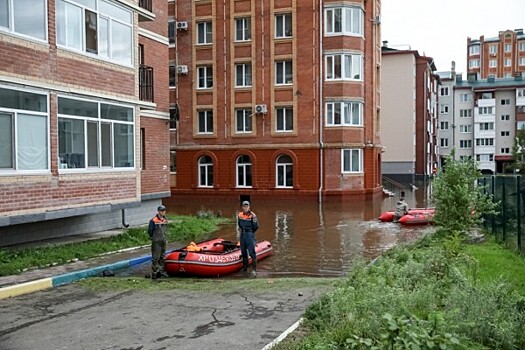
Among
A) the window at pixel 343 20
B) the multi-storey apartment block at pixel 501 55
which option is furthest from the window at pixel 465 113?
the window at pixel 343 20

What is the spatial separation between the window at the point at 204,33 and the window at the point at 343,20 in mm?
7951

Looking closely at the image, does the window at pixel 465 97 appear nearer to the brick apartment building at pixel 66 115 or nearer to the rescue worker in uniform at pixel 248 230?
the brick apartment building at pixel 66 115

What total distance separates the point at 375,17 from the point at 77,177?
96.3ft

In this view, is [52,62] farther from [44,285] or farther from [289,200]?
[289,200]

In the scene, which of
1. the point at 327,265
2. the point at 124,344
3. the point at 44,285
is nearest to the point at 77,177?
the point at 44,285

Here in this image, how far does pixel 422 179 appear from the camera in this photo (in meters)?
54.8

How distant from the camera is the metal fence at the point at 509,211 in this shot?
14.2 metres

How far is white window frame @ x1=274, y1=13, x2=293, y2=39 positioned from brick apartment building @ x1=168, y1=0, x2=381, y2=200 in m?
0.06

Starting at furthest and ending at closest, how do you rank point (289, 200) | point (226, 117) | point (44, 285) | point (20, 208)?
point (226, 117) → point (289, 200) → point (20, 208) → point (44, 285)

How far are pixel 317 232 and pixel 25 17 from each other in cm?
1272

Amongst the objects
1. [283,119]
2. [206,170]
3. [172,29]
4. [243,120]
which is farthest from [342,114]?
[172,29]

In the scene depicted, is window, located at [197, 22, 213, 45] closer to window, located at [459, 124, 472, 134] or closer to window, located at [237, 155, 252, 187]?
window, located at [237, 155, 252, 187]

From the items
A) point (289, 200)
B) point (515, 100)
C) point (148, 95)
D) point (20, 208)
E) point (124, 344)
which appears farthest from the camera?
point (515, 100)

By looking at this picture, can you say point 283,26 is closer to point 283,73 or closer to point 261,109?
point 283,73
